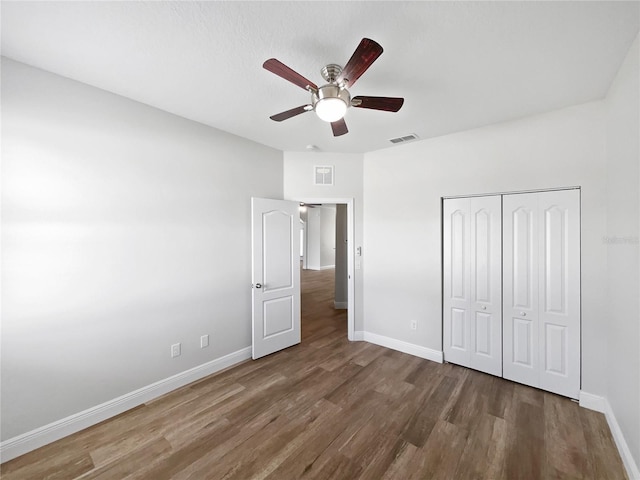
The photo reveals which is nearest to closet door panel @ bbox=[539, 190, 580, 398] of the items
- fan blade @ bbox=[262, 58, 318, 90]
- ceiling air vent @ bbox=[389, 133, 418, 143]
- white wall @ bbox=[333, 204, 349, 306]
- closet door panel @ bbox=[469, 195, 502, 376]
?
closet door panel @ bbox=[469, 195, 502, 376]

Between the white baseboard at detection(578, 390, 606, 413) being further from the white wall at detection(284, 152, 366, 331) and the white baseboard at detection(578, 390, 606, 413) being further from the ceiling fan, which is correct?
the ceiling fan

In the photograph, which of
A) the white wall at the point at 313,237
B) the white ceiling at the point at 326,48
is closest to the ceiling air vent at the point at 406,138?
the white ceiling at the point at 326,48

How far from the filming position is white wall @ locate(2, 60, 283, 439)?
6.25ft

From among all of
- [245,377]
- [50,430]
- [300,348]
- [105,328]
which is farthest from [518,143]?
[50,430]

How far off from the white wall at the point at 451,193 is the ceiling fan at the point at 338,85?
1.69 meters

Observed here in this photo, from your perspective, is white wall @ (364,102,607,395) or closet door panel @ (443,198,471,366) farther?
closet door panel @ (443,198,471,366)

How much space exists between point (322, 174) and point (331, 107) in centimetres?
216

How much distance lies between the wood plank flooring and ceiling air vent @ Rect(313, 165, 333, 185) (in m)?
2.49

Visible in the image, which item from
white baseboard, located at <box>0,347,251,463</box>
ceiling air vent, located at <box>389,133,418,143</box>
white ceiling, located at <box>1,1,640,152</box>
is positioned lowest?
white baseboard, located at <box>0,347,251,463</box>

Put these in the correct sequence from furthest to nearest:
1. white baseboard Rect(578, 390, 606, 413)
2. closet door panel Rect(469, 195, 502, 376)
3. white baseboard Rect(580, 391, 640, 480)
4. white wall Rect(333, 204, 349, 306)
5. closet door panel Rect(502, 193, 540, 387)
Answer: white wall Rect(333, 204, 349, 306)
closet door panel Rect(469, 195, 502, 376)
closet door panel Rect(502, 193, 540, 387)
white baseboard Rect(578, 390, 606, 413)
white baseboard Rect(580, 391, 640, 480)

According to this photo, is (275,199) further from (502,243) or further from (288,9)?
(502,243)

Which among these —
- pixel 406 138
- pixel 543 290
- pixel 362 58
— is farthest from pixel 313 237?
pixel 362 58

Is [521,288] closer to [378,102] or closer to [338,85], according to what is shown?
[378,102]

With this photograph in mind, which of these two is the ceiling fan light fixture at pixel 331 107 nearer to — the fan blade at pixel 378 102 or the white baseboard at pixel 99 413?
the fan blade at pixel 378 102
